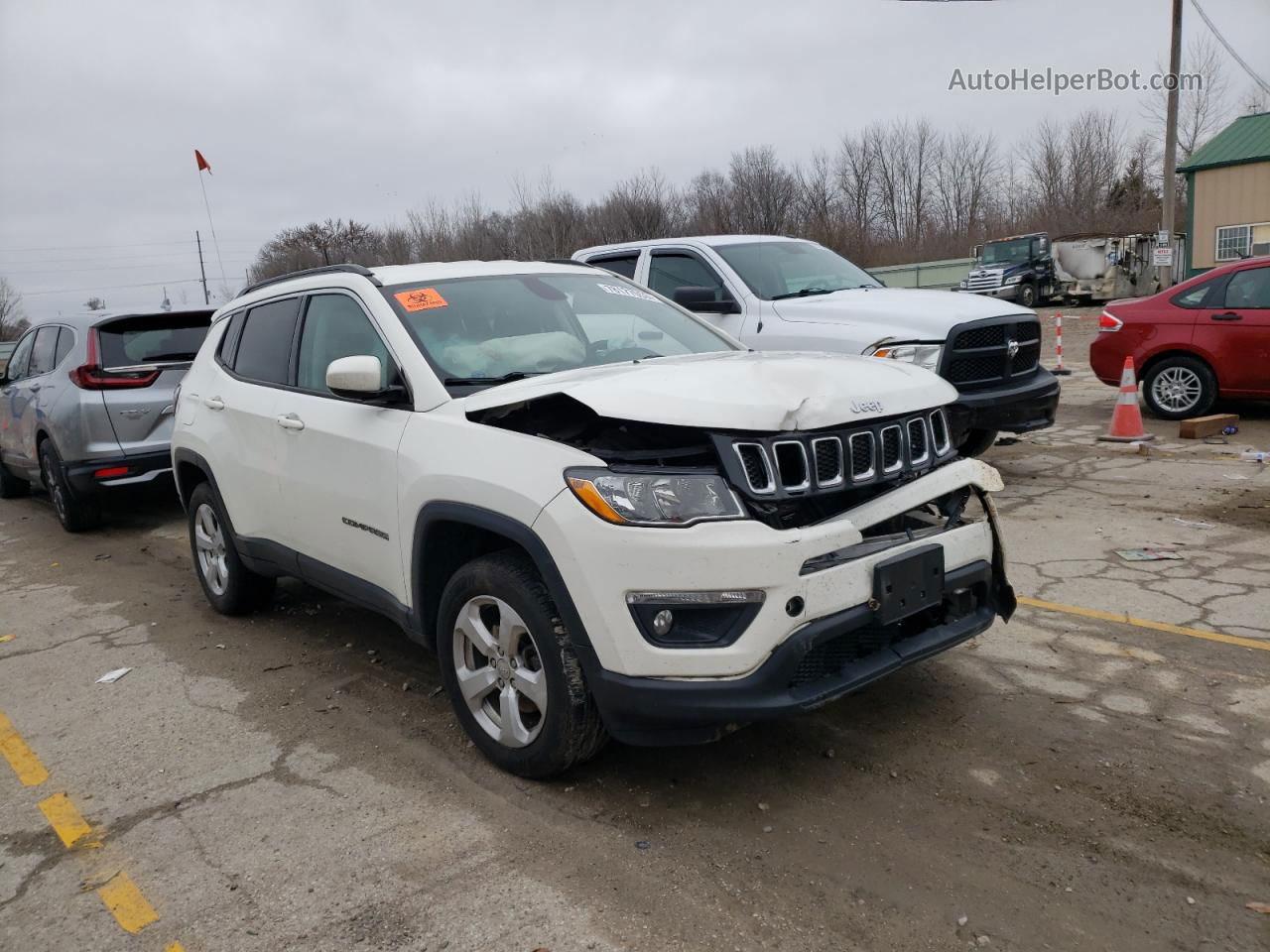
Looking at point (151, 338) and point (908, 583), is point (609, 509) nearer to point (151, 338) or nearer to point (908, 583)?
point (908, 583)

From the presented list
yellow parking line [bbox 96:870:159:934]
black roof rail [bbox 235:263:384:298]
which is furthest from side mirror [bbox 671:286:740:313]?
yellow parking line [bbox 96:870:159:934]

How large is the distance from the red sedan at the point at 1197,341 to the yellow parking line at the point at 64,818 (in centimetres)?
1002

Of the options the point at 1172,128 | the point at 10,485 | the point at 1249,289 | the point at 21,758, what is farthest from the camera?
the point at 1172,128

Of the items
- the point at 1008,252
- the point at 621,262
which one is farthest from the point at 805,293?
the point at 1008,252

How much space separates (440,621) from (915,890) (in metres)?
1.87

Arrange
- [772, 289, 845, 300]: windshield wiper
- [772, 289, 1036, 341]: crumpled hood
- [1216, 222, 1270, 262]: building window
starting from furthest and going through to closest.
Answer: [1216, 222, 1270, 262]: building window, [772, 289, 845, 300]: windshield wiper, [772, 289, 1036, 341]: crumpled hood

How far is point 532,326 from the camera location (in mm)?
4312

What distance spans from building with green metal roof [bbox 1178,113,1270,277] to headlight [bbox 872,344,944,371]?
28.6 meters

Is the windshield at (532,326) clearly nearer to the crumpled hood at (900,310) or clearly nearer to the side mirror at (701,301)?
the crumpled hood at (900,310)

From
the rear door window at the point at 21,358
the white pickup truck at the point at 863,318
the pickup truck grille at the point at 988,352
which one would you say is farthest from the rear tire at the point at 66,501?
the pickup truck grille at the point at 988,352

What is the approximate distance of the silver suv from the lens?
8.07m

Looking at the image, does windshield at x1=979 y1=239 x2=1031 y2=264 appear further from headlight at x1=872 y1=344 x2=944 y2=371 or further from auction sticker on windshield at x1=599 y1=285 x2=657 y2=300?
auction sticker on windshield at x1=599 y1=285 x2=657 y2=300

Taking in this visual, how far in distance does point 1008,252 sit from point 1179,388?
2202 cm

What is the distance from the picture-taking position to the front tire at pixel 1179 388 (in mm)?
9844
